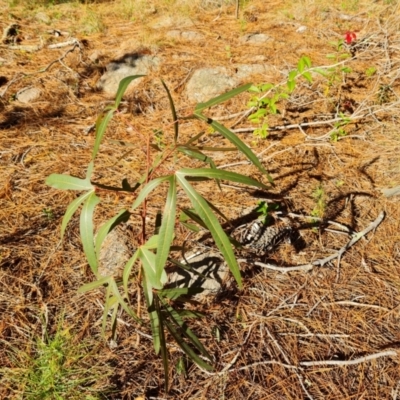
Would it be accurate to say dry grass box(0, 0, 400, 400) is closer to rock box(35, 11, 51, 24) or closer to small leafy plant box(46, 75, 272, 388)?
small leafy plant box(46, 75, 272, 388)

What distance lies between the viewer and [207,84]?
314 centimetres

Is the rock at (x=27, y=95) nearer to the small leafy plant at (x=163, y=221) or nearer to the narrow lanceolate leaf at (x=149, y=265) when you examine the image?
the small leafy plant at (x=163, y=221)

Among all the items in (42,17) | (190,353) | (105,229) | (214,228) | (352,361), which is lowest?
(352,361)

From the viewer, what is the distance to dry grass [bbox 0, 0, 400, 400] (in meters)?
1.46

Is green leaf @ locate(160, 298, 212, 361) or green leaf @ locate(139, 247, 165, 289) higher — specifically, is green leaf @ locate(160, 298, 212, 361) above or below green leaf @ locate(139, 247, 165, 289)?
below

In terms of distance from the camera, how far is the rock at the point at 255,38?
3828 millimetres

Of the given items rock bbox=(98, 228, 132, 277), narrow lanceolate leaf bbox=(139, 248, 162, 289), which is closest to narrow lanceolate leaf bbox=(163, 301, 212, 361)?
narrow lanceolate leaf bbox=(139, 248, 162, 289)

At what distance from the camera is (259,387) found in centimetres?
141

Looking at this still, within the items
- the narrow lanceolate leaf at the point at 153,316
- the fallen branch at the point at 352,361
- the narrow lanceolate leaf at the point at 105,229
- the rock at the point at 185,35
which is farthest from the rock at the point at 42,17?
the fallen branch at the point at 352,361

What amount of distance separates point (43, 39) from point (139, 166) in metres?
2.40

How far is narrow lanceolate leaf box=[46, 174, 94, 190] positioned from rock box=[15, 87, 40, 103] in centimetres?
205

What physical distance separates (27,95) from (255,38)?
229cm

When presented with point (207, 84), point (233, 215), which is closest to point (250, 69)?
point (207, 84)

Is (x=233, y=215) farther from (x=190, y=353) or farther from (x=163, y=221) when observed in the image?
(x=163, y=221)
